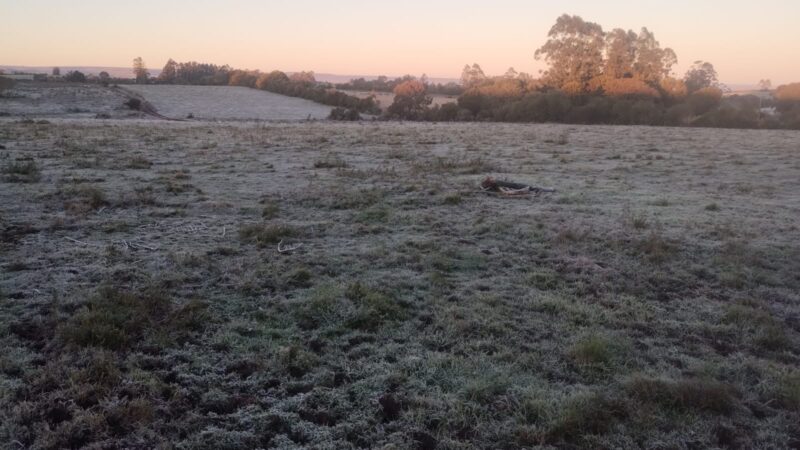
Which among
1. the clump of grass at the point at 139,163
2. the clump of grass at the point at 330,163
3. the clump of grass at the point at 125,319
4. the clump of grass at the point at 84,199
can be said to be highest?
the clump of grass at the point at 330,163

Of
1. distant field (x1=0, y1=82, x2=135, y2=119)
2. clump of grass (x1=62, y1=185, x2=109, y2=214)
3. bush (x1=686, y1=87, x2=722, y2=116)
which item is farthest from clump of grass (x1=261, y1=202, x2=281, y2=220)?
bush (x1=686, y1=87, x2=722, y2=116)

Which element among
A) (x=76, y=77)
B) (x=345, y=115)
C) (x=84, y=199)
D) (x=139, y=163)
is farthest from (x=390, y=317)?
(x=76, y=77)

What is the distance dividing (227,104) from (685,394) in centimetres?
5179

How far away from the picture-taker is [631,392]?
156 inches

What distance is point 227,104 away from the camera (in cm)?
5103

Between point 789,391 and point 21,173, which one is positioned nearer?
point 789,391

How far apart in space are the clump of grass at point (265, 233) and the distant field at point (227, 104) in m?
33.3

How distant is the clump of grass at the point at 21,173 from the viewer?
11.2 meters

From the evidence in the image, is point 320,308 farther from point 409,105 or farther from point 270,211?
point 409,105

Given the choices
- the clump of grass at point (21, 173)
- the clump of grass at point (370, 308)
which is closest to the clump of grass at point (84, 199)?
the clump of grass at point (21, 173)

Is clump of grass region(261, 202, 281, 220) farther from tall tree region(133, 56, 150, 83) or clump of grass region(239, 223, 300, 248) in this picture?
tall tree region(133, 56, 150, 83)

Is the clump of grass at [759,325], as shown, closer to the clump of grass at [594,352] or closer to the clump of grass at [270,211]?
the clump of grass at [594,352]

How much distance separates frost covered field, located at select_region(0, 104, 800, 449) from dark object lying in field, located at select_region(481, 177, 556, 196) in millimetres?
590

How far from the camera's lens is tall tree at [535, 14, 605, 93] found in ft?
159
